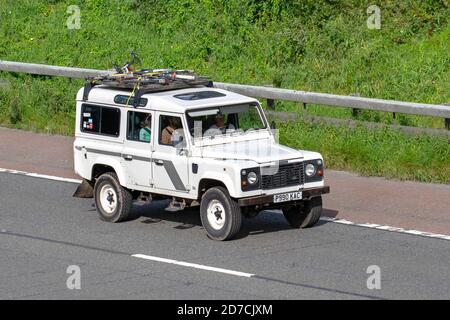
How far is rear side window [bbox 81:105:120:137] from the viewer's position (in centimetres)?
1736

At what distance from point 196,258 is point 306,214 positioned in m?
2.12

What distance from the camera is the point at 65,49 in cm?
2812

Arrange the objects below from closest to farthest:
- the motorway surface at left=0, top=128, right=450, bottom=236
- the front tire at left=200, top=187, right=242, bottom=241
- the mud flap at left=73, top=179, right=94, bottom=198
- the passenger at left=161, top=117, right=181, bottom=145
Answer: the front tire at left=200, top=187, right=242, bottom=241 < the passenger at left=161, top=117, right=181, bottom=145 < the motorway surface at left=0, top=128, right=450, bottom=236 < the mud flap at left=73, top=179, right=94, bottom=198

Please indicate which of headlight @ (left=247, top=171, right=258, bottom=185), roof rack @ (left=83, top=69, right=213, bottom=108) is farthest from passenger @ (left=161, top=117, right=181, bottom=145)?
headlight @ (left=247, top=171, right=258, bottom=185)

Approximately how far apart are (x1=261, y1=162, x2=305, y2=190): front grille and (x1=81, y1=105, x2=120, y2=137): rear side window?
259 cm

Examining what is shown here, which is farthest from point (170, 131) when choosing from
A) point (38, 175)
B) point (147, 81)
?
point (38, 175)

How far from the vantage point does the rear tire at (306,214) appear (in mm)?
16672

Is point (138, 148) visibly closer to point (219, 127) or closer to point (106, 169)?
point (106, 169)

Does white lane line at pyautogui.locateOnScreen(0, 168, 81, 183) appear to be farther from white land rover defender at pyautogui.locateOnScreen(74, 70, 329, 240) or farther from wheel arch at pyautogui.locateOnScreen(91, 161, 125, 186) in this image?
wheel arch at pyautogui.locateOnScreen(91, 161, 125, 186)

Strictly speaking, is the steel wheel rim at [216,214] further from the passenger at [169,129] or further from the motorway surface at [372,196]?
the motorway surface at [372,196]

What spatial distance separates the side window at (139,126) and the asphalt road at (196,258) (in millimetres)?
1292

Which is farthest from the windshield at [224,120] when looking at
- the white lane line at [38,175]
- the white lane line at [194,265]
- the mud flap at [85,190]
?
the white lane line at [38,175]
